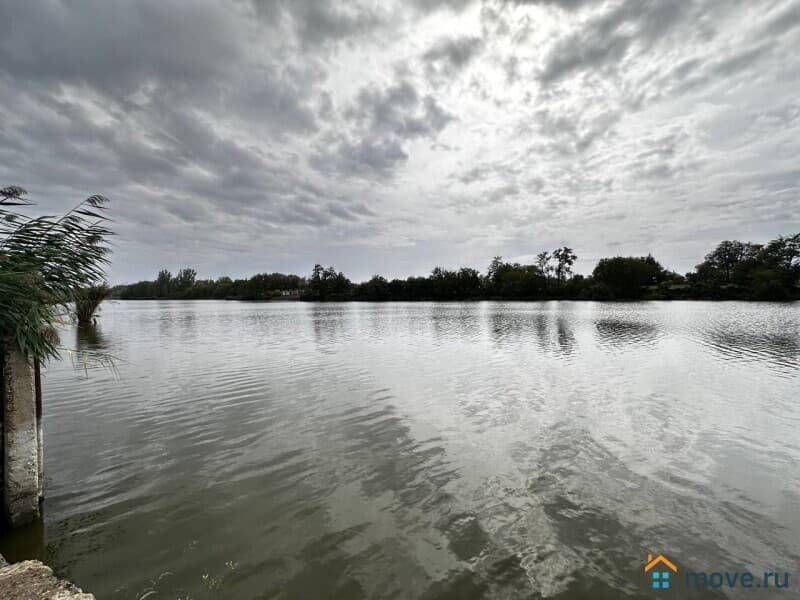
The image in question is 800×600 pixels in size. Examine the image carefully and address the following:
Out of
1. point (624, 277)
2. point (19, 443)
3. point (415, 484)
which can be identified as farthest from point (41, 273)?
point (624, 277)

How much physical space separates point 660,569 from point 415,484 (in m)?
3.75

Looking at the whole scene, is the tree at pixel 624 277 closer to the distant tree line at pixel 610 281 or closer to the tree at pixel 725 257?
the distant tree line at pixel 610 281

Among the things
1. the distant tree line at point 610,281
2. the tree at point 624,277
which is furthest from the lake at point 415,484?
the tree at point 624,277

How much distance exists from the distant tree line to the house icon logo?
10362 centimetres

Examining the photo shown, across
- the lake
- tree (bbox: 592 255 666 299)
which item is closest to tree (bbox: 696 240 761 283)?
tree (bbox: 592 255 666 299)

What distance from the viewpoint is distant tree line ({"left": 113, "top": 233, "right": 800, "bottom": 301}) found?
107500mm

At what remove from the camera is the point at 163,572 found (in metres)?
4.55

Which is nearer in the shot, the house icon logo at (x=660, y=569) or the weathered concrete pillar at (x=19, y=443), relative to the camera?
the house icon logo at (x=660, y=569)

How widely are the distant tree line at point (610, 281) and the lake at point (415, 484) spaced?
94359mm

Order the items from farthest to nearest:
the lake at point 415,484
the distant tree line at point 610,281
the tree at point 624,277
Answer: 1. the tree at point 624,277
2. the distant tree line at point 610,281
3. the lake at point 415,484

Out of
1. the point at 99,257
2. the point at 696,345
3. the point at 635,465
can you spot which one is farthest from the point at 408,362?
the point at 696,345

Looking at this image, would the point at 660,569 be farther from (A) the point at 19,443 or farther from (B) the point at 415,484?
(A) the point at 19,443

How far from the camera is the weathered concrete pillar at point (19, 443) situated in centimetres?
558

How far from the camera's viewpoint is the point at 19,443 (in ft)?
18.7
